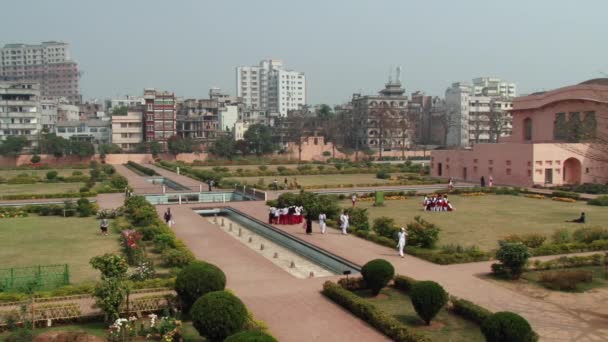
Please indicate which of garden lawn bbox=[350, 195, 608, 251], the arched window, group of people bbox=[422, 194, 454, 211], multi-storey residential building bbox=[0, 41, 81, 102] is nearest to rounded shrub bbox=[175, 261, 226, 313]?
garden lawn bbox=[350, 195, 608, 251]

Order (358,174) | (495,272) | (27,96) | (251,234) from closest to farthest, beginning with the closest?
1. (495,272)
2. (251,234)
3. (358,174)
4. (27,96)

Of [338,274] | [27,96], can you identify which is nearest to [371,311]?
[338,274]

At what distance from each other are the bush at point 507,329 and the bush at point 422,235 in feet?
32.1

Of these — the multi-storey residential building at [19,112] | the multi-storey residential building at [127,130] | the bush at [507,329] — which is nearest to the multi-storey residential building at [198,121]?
the multi-storey residential building at [127,130]

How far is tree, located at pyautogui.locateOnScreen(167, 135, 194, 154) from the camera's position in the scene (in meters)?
81.4

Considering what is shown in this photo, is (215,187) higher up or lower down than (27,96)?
Answer: lower down

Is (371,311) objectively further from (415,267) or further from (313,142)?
(313,142)

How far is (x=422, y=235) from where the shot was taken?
20047 mm

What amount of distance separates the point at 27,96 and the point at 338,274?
80.7 metres

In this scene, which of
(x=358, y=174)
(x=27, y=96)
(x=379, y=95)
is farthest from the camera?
(x=379, y=95)

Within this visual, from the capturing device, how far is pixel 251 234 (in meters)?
25.2

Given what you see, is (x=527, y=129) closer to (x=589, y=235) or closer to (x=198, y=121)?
(x=589, y=235)

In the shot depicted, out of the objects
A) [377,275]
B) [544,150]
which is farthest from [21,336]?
[544,150]

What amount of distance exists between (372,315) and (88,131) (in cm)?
9080
